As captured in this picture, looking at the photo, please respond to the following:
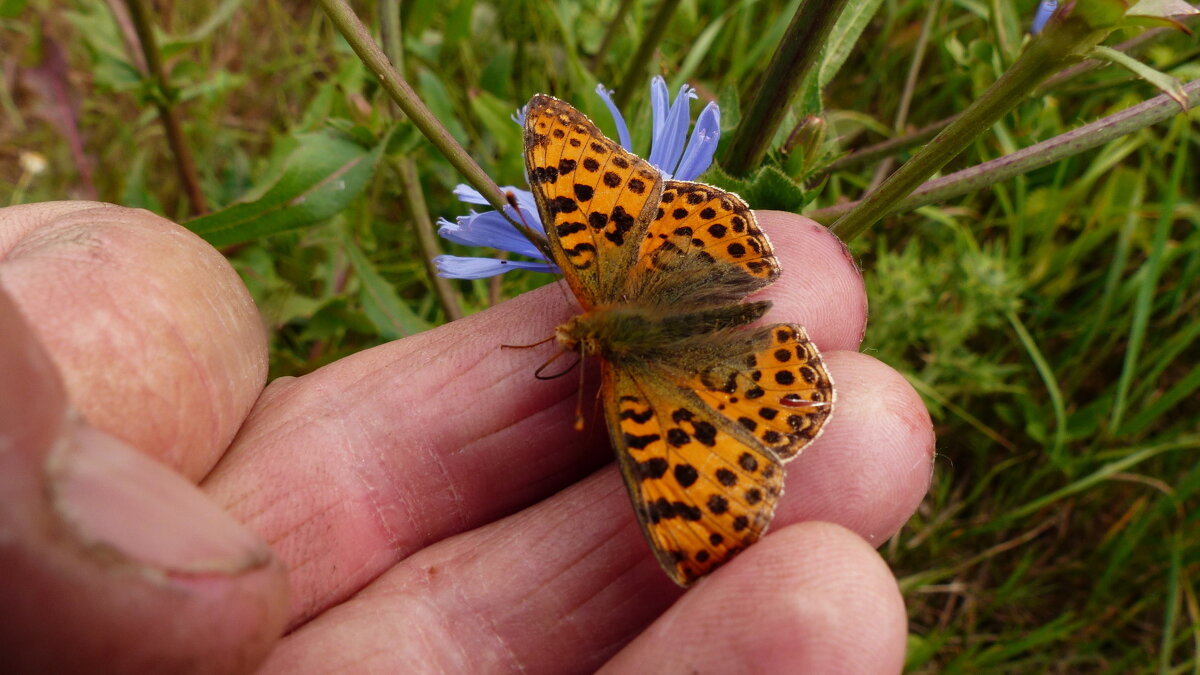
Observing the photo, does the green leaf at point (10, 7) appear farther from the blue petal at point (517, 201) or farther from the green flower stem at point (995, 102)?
the green flower stem at point (995, 102)

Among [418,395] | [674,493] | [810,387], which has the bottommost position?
[418,395]

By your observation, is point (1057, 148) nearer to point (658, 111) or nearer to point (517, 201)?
point (658, 111)

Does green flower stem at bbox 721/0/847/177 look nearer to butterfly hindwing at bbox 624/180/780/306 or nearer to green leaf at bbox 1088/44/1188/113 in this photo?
butterfly hindwing at bbox 624/180/780/306

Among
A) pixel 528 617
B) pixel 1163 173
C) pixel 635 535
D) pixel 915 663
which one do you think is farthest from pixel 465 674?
pixel 1163 173

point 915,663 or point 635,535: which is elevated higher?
point 635,535

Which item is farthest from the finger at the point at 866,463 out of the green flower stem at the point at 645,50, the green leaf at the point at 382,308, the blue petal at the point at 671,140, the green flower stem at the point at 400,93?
the green leaf at the point at 382,308

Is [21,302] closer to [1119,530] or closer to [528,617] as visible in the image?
[528,617]

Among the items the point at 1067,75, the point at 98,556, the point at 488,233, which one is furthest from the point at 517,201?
the point at 1067,75
